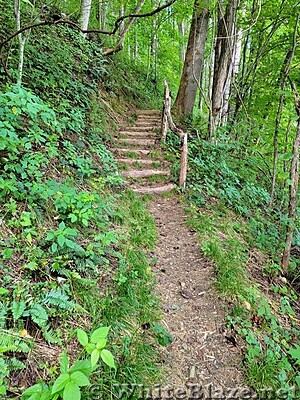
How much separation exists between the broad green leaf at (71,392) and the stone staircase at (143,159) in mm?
3912

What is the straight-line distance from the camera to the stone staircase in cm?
555

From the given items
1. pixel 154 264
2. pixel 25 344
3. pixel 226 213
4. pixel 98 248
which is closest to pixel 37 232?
pixel 98 248

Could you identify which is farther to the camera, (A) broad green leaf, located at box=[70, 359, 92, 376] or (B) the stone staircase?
(B) the stone staircase

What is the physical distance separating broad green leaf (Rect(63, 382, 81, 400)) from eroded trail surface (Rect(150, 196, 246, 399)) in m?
0.98

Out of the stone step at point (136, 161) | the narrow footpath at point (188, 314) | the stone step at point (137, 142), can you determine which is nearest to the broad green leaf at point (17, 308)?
the narrow footpath at point (188, 314)

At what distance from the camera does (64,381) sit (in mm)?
1479

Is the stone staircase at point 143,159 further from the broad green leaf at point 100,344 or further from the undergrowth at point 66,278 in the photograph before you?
the broad green leaf at point 100,344

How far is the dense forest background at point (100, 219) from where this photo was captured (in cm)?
204

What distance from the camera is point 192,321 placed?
2791mm

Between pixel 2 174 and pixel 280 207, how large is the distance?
18.8 ft

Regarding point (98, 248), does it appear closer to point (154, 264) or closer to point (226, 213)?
point (154, 264)

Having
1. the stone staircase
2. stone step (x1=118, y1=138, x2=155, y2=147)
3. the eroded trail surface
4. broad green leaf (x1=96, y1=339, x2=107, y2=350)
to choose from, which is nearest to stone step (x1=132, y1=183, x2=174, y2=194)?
the stone staircase

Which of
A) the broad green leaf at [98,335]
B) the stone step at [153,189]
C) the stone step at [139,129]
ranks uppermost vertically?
the stone step at [139,129]

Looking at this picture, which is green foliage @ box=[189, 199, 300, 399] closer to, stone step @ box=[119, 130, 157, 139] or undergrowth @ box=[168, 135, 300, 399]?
undergrowth @ box=[168, 135, 300, 399]
